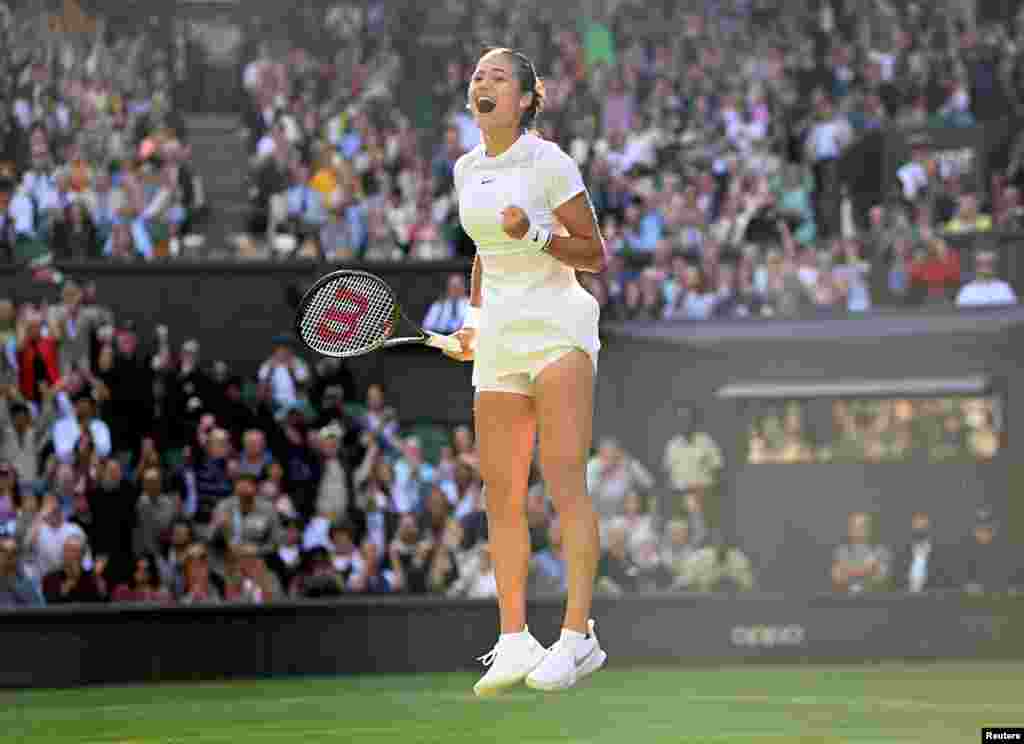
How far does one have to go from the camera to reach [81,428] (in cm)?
1725

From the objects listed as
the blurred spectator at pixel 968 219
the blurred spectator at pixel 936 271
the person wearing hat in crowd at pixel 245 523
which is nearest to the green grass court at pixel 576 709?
the person wearing hat in crowd at pixel 245 523

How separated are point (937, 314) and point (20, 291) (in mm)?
8058

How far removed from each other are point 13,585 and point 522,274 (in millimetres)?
8746

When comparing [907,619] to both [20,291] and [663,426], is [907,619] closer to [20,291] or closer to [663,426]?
[663,426]

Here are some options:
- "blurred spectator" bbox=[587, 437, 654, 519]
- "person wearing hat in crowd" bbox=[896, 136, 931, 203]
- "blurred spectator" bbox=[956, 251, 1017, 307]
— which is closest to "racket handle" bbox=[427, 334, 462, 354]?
"blurred spectator" bbox=[587, 437, 654, 519]

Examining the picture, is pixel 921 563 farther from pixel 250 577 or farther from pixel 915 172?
pixel 915 172

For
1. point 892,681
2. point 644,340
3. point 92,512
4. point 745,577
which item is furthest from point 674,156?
point 892,681

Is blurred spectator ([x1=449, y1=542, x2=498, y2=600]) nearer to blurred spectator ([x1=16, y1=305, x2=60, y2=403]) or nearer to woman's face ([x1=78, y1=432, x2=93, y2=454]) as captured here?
woman's face ([x1=78, y1=432, x2=93, y2=454])

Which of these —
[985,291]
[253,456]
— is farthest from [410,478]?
[985,291]

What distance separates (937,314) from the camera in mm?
19219

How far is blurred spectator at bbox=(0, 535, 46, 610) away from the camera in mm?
15289

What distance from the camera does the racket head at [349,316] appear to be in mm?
7816

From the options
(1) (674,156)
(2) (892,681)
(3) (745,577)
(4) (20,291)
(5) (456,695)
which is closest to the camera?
(5) (456,695)

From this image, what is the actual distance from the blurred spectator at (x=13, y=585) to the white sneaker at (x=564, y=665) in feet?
27.9
